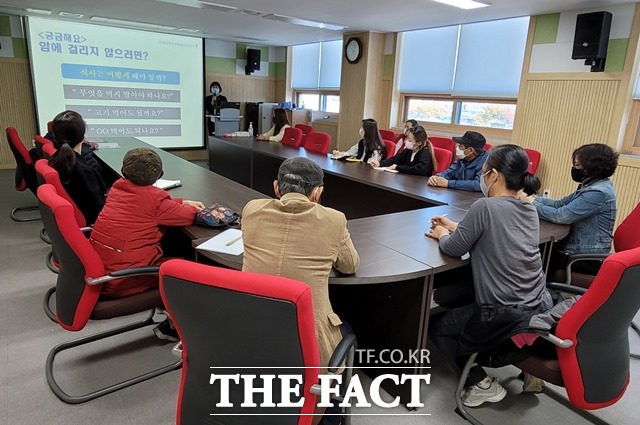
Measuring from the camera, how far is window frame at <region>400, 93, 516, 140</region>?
5.32m

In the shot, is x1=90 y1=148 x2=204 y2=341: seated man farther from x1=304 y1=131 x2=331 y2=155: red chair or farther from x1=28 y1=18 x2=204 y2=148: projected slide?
x1=28 y1=18 x2=204 y2=148: projected slide

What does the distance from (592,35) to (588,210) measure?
104 inches

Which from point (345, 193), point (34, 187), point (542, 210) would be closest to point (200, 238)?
point (542, 210)

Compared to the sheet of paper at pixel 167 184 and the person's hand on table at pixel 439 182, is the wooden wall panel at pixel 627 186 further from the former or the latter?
the sheet of paper at pixel 167 184

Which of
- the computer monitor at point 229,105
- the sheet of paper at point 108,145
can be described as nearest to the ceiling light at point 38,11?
the sheet of paper at point 108,145

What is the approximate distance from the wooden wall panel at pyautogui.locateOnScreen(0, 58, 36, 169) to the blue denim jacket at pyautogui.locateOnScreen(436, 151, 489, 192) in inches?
280

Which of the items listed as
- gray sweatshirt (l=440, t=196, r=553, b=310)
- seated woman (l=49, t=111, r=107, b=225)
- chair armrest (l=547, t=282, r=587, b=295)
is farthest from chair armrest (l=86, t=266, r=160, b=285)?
chair armrest (l=547, t=282, r=587, b=295)

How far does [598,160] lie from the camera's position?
2.35 meters

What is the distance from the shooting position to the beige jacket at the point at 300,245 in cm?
139

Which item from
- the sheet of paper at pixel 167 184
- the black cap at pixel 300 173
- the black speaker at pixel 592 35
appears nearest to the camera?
the black cap at pixel 300 173

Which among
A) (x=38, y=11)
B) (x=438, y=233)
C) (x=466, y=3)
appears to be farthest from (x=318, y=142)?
(x=38, y=11)

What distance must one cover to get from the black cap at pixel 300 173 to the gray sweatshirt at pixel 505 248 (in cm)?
70

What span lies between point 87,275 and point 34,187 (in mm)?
3113

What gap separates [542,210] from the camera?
8.26ft
